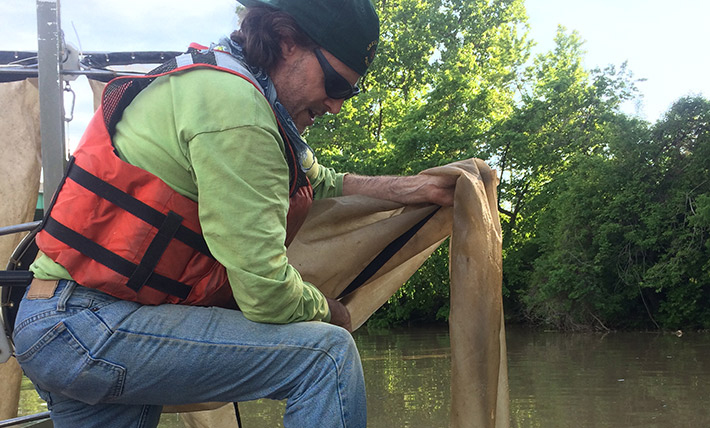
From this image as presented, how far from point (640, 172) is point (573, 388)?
11.8 metres

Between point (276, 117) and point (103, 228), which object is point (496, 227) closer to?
point (276, 117)

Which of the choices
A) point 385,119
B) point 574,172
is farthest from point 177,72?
point 385,119

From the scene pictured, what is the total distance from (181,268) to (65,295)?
10.8 inches

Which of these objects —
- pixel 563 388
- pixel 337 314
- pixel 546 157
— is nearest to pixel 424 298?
pixel 546 157

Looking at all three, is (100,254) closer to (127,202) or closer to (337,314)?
(127,202)

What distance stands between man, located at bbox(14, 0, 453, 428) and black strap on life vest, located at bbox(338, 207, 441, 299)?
90 cm

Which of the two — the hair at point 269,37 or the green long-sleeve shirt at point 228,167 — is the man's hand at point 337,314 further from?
the hair at point 269,37

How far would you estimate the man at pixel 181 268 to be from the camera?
1541 mm

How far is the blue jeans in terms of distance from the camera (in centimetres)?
156

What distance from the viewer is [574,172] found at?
2145cm

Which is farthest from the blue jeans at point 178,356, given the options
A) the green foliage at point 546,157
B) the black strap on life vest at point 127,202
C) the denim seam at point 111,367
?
the green foliage at point 546,157

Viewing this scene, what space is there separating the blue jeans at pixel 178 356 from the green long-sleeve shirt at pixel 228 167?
0.08 meters

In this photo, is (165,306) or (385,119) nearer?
(165,306)

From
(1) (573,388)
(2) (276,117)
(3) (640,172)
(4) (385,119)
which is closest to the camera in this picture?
(2) (276,117)
